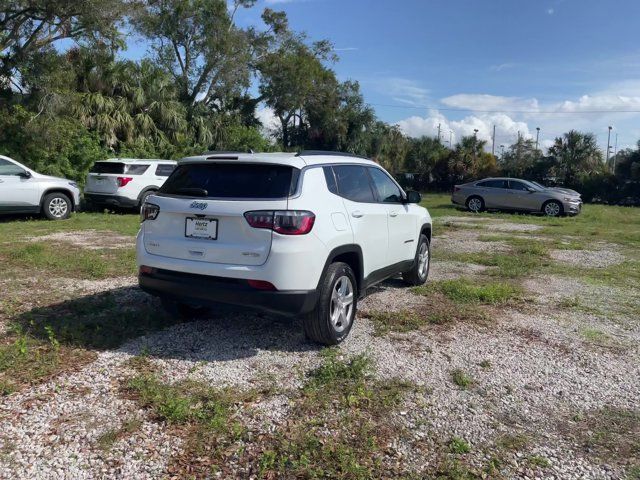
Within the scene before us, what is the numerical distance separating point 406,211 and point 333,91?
1362 inches

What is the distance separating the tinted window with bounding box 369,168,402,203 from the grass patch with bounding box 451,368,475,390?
2176 mm

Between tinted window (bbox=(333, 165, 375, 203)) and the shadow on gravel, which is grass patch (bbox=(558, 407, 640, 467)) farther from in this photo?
tinted window (bbox=(333, 165, 375, 203))

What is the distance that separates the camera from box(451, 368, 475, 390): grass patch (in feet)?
13.4

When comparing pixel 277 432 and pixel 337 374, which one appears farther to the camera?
pixel 337 374

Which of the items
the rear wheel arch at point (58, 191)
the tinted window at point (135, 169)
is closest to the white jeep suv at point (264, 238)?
the rear wheel arch at point (58, 191)

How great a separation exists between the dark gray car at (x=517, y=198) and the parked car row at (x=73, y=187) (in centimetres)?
1162

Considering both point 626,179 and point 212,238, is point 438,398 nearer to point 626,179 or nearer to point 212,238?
point 212,238

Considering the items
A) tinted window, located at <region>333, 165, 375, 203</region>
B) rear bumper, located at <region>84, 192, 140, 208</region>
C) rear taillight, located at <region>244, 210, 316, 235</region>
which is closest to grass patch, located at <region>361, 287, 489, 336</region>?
tinted window, located at <region>333, 165, 375, 203</region>

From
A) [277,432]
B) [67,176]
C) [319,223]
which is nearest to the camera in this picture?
[277,432]

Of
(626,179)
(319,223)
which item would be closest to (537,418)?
(319,223)

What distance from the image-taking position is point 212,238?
446cm

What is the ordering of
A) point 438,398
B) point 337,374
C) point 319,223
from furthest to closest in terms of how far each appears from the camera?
point 319,223, point 337,374, point 438,398

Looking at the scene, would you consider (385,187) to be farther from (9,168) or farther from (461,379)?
(9,168)

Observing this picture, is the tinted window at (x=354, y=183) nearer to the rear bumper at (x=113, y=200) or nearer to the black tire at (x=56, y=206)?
the black tire at (x=56, y=206)
